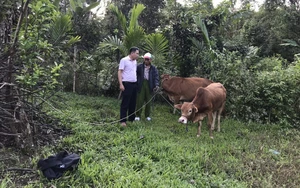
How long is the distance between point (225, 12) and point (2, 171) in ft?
23.3

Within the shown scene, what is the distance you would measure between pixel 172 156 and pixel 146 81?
2.40m

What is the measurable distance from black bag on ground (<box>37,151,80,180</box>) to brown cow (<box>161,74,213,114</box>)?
4291 mm

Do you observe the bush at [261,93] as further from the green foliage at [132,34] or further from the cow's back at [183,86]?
the green foliage at [132,34]

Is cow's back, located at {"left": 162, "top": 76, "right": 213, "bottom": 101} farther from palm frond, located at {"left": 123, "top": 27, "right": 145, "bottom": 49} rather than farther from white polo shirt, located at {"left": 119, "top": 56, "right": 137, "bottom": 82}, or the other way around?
white polo shirt, located at {"left": 119, "top": 56, "right": 137, "bottom": 82}

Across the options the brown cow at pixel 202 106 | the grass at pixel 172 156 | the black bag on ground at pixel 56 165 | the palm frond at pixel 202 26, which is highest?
the palm frond at pixel 202 26

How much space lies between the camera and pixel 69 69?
962 cm

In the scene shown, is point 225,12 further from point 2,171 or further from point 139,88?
point 2,171

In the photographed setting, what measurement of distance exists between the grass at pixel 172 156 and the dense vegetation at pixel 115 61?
0.14 meters

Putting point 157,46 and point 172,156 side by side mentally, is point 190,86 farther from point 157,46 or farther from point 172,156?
Answer: point 172,156

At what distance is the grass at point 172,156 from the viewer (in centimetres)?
335

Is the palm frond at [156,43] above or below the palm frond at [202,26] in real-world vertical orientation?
below

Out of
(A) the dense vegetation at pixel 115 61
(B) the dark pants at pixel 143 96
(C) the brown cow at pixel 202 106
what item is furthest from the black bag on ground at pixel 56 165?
(B) the dark pants at pixel 143 96

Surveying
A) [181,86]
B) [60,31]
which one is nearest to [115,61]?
[181,86]

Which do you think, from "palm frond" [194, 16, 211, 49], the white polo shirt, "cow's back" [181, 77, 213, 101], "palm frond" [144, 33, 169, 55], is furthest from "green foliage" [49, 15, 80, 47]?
"palm frond" [194, 16, 211, 49]
